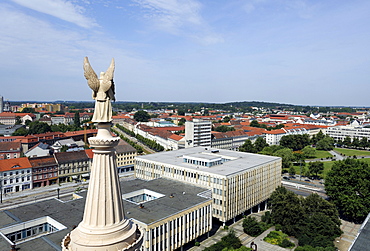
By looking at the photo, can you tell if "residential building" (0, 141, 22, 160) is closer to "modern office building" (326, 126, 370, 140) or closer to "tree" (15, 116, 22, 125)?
"tree" (15, 116, 22, 125)

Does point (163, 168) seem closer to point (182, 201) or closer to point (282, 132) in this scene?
point (182, 201)

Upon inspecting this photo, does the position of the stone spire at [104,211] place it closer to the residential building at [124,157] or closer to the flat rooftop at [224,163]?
the flat rooftop at [224,163]

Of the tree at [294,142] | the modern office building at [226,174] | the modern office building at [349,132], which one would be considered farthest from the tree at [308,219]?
the modern office building at [349,132]

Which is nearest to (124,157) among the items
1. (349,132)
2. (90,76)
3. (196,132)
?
(196,132)

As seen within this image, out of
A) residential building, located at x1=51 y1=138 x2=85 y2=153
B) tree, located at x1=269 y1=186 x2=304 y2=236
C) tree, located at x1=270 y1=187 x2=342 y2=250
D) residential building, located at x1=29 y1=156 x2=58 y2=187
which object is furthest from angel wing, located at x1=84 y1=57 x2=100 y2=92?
residential building, located at x1=51 y1=138 x2=85 y2=153

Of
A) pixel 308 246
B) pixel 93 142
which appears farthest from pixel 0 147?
pixel 93 142

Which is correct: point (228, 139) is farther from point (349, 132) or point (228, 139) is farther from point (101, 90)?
point (101, 90)
